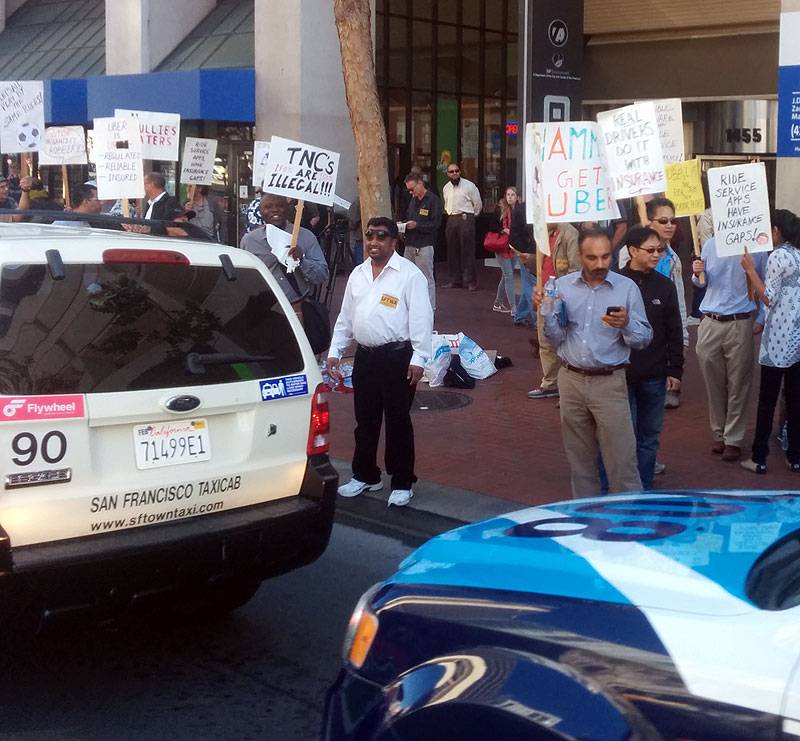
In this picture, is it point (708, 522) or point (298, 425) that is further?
point (298, 425)

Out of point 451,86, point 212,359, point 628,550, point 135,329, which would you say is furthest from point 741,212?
point 451,86

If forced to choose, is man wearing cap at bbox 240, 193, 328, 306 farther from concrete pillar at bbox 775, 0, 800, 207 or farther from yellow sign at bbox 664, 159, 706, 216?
concrete pillar at bbox 775, 0, 800, 207

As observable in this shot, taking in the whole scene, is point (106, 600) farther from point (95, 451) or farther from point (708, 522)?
point (708, 522)

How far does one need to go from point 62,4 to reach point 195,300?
2818 cm

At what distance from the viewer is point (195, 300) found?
16.8 ft

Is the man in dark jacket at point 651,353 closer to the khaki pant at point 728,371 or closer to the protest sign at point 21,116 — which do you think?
the khaki pant at point 728,371

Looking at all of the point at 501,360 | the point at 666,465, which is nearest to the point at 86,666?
the point at 666,465

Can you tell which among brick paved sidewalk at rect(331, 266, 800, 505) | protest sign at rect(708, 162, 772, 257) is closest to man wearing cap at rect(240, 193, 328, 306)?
→ brick paved sidewalk at rect(331, 266, 800, 505)

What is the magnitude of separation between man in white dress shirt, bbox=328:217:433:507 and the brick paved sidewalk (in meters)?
0.74

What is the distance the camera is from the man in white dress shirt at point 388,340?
7.63 meters

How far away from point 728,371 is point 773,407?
1.96ft

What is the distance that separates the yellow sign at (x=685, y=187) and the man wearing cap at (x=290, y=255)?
9.57ft

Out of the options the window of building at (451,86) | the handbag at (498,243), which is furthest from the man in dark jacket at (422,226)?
the window of building at (451,86)

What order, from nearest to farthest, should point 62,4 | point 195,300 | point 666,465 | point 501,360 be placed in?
point 195,300
point 666,465
point 501,360
point 62,4
